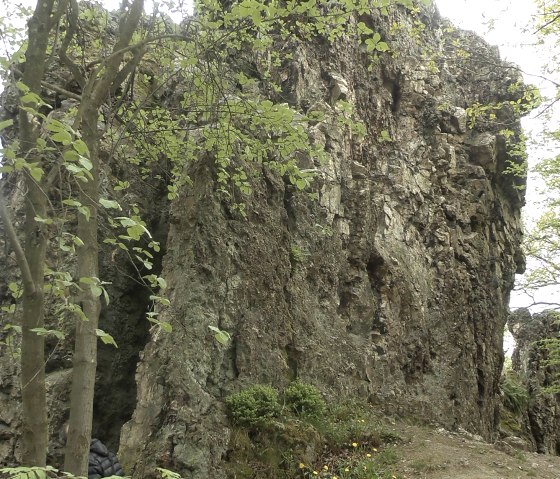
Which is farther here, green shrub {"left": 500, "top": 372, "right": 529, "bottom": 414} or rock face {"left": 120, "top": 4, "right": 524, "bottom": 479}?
green shrub {"left": 500, "top": 372, "right": 529, "bottom": 414}

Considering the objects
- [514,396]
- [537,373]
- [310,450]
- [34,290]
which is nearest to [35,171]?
[34,290]

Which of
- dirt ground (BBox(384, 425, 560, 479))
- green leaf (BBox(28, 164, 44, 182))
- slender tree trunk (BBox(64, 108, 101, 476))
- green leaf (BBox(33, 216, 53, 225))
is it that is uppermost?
green leaf (BBox(28, 164, 44, 182))

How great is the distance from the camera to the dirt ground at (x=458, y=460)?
9.57 meters

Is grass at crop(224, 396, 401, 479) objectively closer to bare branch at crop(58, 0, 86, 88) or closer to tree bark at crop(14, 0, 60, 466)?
tree bark at crop(14, 0, 60, 466)

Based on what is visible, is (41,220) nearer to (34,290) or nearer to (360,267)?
(34,290)

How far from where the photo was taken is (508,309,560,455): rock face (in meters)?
22.0

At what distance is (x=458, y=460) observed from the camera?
10.1 meters

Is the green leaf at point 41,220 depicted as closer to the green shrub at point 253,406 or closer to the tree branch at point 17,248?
the tree branch at point 17,248

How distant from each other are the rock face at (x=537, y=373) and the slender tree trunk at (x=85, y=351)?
66.7 feet

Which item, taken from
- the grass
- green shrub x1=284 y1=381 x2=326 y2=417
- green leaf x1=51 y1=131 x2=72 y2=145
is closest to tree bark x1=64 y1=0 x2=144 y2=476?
green leaf x1=51 y1=131 x2=72 y2=145

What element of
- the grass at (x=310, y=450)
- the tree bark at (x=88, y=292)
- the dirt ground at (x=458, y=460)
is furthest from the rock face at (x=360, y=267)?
the tree bark at (x=88, y=292)

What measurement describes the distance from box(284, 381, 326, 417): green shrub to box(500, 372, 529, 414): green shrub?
14090mm

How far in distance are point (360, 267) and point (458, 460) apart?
5.48 meters

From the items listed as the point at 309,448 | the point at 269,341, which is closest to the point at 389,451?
the point at 309,448
